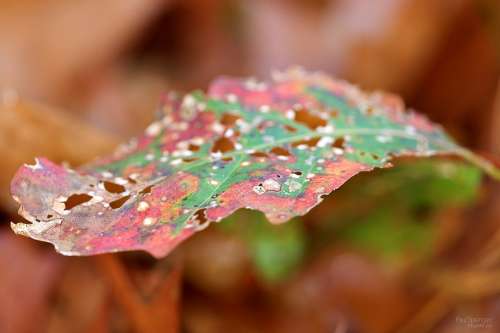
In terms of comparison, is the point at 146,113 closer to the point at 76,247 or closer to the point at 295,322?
the point at 295,322

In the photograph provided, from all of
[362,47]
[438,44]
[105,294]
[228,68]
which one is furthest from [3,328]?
[438,44]

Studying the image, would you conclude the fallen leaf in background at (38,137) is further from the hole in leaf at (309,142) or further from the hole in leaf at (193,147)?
the hole in leaf at (309,142)

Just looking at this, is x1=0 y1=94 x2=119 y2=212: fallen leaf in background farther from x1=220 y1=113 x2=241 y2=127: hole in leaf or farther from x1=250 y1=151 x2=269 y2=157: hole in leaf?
x1=250 y1=151 x2=269 y2=157: hole in leaf

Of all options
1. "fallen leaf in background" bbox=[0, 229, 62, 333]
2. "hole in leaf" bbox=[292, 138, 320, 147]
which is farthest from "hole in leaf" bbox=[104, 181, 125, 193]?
"fallen leaf in background" bbox=[0, 229, 62, 333]

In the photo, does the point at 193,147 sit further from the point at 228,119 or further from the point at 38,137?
the point at 38,137

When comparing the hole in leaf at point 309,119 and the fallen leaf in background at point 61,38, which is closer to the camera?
the hole in leaf at point 309,119

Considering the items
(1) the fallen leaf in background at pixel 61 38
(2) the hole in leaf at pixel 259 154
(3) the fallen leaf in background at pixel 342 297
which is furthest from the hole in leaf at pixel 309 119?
(1) the fallen leaf in background at pixel 61 38

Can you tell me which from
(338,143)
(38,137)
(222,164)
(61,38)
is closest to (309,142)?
(338,143)
